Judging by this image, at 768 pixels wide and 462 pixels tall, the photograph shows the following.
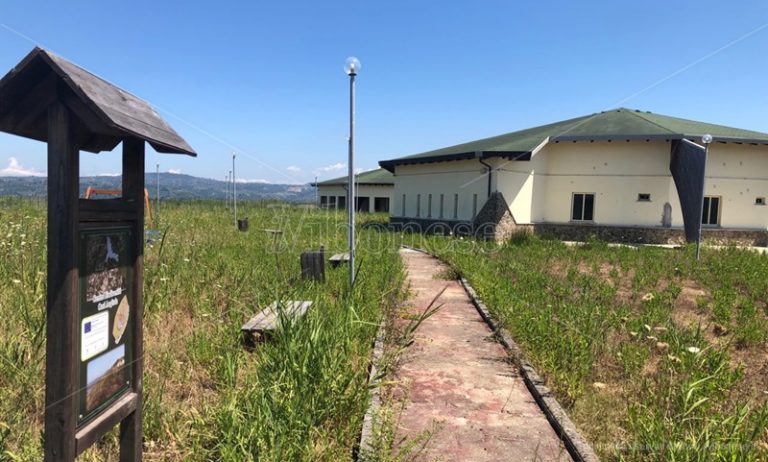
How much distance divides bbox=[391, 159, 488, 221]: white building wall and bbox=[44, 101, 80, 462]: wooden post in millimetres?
16883

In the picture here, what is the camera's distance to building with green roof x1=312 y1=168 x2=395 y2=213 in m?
38.4

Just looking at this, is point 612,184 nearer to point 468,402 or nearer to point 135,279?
point 468,402

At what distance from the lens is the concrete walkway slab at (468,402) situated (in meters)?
3.28

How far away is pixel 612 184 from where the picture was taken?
18.6m

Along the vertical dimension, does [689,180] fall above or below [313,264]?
above

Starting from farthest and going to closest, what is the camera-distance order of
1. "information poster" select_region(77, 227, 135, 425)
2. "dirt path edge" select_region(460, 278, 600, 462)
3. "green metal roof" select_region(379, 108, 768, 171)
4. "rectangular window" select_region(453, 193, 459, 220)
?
"rectangular window" select_region(453, 193, 459, 220) < "green metal roof" select_region(379, 108, 768, 171) < "dirt path edge" select_region(460, 278, 600, 462) < "information poster" select_region(77, 227, 135, 425)

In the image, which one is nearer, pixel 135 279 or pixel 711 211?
pixel 135 279

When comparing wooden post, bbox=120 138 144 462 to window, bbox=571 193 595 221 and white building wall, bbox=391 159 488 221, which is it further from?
window, bbox=571 193 595 221

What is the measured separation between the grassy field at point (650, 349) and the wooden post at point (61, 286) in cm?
341

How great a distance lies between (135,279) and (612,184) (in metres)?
19.6

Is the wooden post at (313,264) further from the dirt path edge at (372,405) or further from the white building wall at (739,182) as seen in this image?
the white building wall at (739,182)

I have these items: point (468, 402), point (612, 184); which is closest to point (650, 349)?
point (468, 402)

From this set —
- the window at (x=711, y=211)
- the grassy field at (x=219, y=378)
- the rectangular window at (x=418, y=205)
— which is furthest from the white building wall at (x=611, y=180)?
the grassy field at (x=219, y=378)

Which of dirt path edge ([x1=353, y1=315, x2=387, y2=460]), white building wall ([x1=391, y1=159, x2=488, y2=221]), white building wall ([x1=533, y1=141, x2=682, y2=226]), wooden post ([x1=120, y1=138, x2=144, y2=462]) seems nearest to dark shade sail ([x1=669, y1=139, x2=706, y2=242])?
white building wall ([x1=533, y1=141, x2=682, y2=226])
